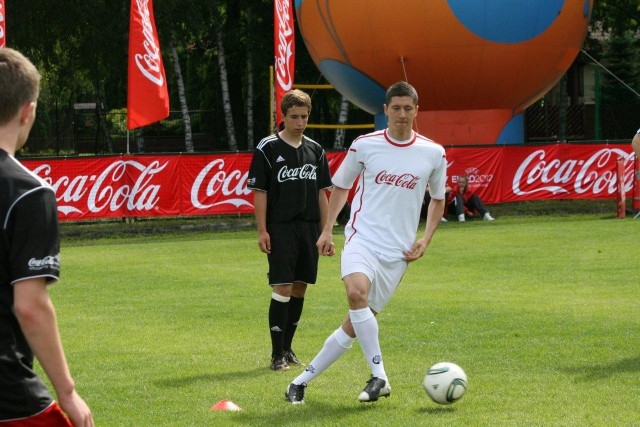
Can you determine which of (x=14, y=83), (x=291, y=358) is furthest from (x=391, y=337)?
(x=14, y=83)

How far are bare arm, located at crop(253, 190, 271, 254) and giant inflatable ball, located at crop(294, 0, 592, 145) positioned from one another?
53.9 ft

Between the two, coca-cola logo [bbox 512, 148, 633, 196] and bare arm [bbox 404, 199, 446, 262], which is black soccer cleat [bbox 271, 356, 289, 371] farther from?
coca-cola logo [bbox 512, 148, 633, 196]

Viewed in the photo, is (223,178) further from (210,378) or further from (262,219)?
(210,378)

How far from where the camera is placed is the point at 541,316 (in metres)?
11.5

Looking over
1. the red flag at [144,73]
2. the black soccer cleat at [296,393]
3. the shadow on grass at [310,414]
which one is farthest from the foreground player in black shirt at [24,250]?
the red flag at [144,73]

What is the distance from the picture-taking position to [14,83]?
3.64 meters

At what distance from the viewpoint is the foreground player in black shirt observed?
364cm

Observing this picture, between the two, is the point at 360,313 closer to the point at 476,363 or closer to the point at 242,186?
the point at 476,363

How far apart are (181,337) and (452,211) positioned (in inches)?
623

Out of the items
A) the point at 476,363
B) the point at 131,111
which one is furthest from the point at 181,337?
the point at 131,111

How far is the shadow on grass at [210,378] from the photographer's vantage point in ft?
28.0

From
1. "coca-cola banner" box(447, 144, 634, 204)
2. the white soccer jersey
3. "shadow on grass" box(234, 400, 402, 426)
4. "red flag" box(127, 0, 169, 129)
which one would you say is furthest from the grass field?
"coca-cola banner" box(447, 144, 634, 204)

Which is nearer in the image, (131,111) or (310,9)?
(131,111)

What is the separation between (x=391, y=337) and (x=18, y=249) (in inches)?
276
